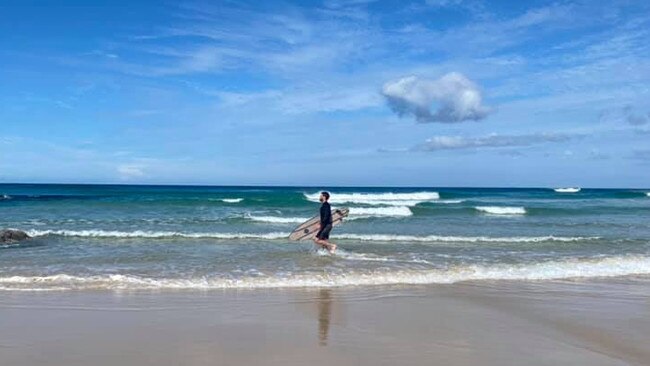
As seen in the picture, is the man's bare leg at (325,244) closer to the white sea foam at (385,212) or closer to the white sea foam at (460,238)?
the white sea foam at (460,238)

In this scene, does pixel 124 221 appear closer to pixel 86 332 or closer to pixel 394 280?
pixel 394 280

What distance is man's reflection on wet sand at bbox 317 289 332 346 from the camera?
6.54 metres

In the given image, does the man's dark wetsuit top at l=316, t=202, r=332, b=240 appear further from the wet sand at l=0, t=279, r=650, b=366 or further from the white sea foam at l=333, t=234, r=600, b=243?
the white sea foam at l=333, t=234, r=600, b=243

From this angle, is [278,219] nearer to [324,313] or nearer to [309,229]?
[309,229]

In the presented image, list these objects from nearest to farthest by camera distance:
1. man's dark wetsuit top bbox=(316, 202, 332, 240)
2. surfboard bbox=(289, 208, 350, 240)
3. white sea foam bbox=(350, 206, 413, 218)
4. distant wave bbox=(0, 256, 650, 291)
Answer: distant wave bbox=(0, 256, 650, 291), man's dark wetsuit top bbox=(316, 202, 332, 240), surfboard bbox=(289, 208, 350, 240), white sea foam bbox=(350, 206, 413, 218)

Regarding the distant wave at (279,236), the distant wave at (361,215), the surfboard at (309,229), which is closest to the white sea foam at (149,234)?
the distant wave at (279,236)

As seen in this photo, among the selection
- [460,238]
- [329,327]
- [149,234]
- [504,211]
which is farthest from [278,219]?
[329,327]

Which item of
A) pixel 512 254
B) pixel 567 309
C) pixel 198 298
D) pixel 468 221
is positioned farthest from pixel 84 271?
pixel 468 221

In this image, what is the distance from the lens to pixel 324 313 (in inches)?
307

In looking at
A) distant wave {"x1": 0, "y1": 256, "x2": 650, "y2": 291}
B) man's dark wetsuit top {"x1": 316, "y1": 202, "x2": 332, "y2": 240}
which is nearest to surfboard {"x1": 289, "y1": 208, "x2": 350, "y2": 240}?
man's dark wetsuit top {"x1": 316, "y1": 202, "x2": 332, "y2": 240}

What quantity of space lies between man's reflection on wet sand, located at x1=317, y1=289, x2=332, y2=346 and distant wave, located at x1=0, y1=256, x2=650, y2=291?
0.96 metres

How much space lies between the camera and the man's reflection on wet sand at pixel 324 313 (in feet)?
21.4

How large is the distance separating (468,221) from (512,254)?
12073 millimetres

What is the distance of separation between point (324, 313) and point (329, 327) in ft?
2.72
